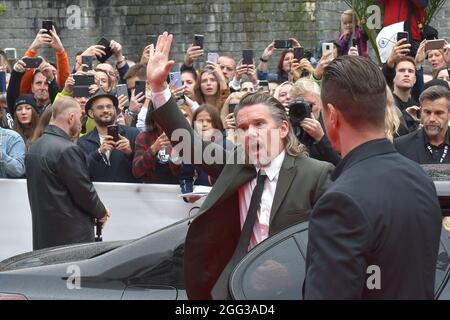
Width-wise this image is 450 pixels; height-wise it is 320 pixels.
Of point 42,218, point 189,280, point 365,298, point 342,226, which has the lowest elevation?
point 42,218

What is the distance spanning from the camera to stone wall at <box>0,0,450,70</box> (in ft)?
78.9

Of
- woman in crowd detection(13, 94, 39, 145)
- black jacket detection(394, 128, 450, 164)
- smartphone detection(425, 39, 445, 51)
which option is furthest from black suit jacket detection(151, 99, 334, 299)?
smartphone detection(425, 39, 445, 51)

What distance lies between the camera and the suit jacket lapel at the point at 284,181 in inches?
195

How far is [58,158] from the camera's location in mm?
7977

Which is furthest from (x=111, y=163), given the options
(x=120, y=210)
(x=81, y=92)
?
(x=81, y=92)

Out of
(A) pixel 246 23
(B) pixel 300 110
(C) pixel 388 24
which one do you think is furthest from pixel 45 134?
(A) pixel 246 23

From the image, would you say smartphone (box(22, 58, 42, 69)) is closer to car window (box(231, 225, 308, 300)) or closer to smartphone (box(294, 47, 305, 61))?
smartphone (box(294, 47, 305, 61))

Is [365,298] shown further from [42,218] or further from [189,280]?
[42,218]

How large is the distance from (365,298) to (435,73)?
26.1ft

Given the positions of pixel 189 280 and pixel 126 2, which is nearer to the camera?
pixel 189 280

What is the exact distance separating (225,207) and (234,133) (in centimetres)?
373

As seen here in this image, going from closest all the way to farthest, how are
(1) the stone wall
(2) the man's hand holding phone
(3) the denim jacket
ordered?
1. (2) the man's hand holding phone
2. (3) the denim jacket
3. (1) the stone wall

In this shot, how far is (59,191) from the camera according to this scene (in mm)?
8055

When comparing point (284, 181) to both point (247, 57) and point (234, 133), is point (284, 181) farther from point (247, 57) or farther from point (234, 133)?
point (247, 57)
